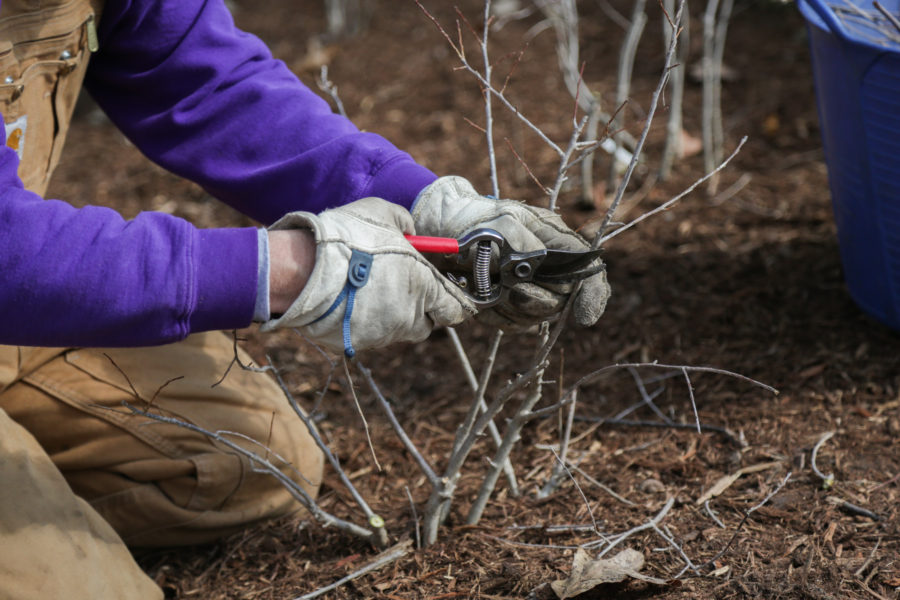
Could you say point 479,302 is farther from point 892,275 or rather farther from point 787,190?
point 787,190

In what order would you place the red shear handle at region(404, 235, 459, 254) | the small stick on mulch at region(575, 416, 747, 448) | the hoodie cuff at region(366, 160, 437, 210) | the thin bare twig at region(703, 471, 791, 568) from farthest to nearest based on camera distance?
the small stick on mulch at region(575, 416, 747, 448) < the hoodie cuff at region(366, 160, 437, 210) < the thin bare twig at region(703, 471, 791, 568) < the red shear handle at region(404, 235, 459, 254)

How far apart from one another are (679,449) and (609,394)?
360 millimetres

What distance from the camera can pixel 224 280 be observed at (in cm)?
152

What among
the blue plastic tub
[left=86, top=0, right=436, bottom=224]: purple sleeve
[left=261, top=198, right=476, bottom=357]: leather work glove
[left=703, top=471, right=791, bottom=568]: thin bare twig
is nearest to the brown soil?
[left=703, top=471, right=791, bottom=568]: thin bare twig

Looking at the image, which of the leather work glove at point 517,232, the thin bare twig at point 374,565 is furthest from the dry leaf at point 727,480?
the thin bare twig at point 374,565

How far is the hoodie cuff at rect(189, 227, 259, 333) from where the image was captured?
1.52 meters

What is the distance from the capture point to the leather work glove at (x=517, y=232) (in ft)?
5.78

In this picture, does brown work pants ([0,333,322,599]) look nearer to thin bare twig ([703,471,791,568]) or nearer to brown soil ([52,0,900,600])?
brown soil ([52,0,900,600])

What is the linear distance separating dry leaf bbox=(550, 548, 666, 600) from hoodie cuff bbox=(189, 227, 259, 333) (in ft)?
2.70

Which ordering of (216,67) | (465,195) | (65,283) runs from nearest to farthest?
1. (65,283)
2. (465,195)
3. (216,67)

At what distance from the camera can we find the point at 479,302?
5.68 ft

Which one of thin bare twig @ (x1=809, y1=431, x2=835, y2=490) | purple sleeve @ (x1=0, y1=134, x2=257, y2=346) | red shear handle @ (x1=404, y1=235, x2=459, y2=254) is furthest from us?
thin bare twig @ (x1=809, y1=431, x2=835, y2=490)

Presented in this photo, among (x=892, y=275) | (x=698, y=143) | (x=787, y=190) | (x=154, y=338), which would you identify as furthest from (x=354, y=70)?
(x=154, y=338)

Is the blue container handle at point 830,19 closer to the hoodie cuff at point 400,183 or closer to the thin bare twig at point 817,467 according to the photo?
the thin bare twig at point 817,467
